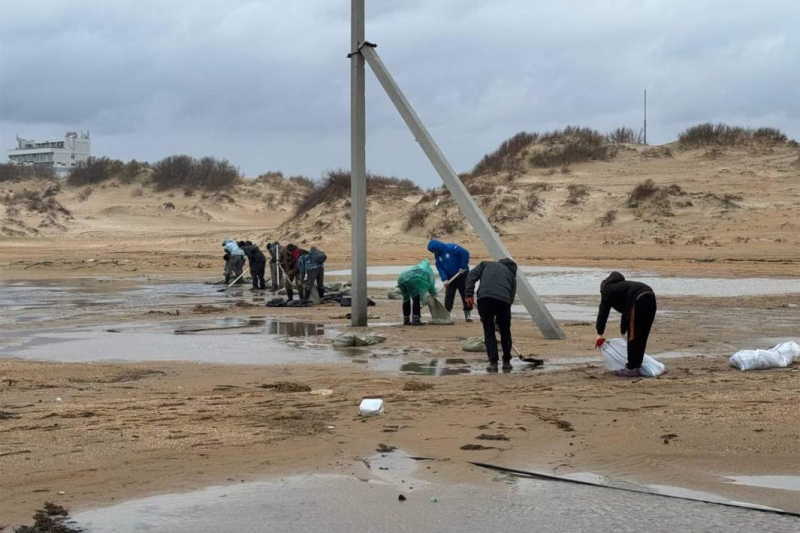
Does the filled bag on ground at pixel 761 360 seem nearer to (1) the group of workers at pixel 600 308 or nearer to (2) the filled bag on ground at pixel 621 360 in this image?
(2) the filled bag on ground at pixel 621 360

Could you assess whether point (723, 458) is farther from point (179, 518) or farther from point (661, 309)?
point (661, 309)

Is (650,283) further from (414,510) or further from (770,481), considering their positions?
(414,510)

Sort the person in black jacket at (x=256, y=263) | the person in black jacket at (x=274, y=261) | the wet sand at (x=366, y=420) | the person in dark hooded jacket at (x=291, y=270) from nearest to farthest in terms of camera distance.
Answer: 1. the wet sand at (x=366, y=420)
2. the person in dark hooded jacket at (x=291, y=270)
3. the person in black jacket at (x=274, y=261)
4. the person in black jacket at (x=256, y=263)

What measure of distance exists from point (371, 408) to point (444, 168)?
822 centimetres

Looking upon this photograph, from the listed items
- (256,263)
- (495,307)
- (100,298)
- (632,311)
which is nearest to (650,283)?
(256,263)

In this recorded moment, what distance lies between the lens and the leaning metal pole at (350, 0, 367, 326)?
16.6m

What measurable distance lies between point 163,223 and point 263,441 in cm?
5881

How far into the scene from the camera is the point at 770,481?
6.48 m

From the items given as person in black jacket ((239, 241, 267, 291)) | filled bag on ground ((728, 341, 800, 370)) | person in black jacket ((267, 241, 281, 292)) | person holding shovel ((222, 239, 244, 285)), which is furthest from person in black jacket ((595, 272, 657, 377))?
person holding shovel ((222, 239, 244, 285))

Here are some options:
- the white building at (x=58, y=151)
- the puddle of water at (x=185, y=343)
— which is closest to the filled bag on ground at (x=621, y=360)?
the puddle of water at (x=185, y=343)

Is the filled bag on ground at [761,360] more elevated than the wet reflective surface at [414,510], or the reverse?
the filled bag on ground at [761,360]

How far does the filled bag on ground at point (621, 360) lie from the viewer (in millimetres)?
10578

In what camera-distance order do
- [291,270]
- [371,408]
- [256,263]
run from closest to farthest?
[371,408] < [291,270] < [256,263]

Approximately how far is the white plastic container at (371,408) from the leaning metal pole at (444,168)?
253 inches
